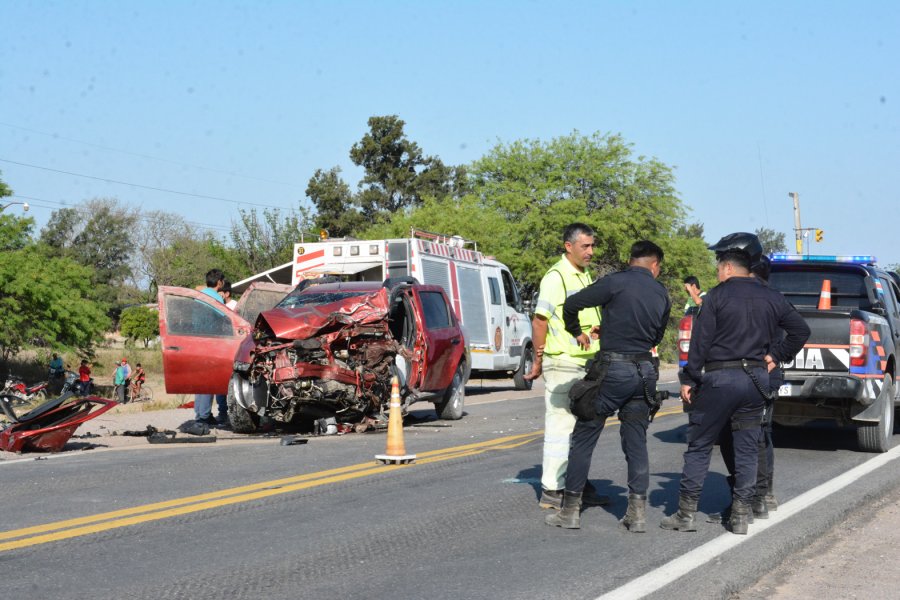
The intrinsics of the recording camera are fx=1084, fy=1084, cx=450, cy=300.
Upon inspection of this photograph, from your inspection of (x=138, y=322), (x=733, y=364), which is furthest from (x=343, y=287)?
(x=138, y=322)

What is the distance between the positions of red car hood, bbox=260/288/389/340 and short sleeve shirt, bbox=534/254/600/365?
5.90m

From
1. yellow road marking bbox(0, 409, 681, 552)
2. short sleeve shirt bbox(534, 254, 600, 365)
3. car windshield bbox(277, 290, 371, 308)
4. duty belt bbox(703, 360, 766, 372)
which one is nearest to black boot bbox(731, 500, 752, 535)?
duty belt bbox(703, 360, 766, 372)

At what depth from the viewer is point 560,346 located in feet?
24.8

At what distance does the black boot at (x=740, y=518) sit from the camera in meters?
7.14

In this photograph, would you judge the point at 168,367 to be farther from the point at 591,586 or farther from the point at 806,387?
the point at 591,586

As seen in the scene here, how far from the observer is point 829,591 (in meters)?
5.92

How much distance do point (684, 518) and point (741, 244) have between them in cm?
191

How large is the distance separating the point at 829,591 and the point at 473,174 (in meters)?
51.4

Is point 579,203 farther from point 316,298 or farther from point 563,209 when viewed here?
point 316,298

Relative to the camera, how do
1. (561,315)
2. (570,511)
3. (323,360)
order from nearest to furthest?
(570,511) → (561,315) → (323,360)

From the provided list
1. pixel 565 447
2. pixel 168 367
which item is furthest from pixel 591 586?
pixel 168 367

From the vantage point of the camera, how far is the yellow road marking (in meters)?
6.88

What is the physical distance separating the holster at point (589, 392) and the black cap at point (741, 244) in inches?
49.3

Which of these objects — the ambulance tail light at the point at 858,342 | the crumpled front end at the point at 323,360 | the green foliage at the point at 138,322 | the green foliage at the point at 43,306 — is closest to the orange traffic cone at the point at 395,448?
the crumpled front end at the point at 323,360
